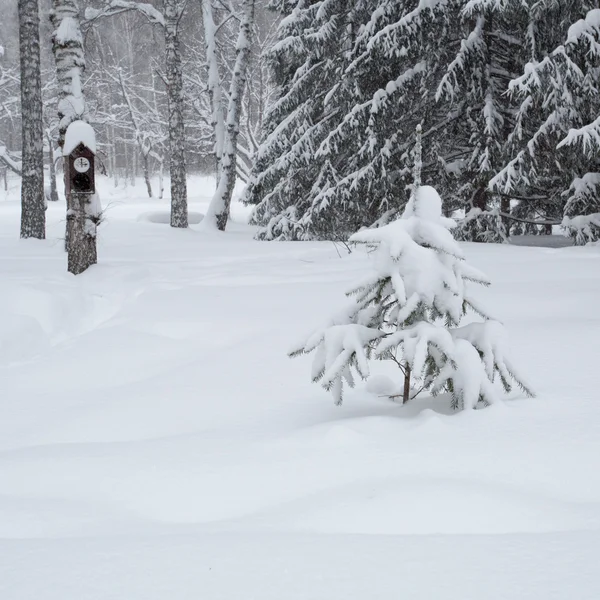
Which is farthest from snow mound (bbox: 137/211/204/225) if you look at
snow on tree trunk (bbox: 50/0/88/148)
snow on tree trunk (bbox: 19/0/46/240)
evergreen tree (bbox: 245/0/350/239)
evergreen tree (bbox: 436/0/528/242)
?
snow on tree trunk (bbox: 50/0/88/148)

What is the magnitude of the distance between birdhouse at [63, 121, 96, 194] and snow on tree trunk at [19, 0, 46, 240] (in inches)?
159

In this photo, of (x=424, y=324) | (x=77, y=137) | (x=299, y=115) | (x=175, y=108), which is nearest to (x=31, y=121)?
(x=175, y=108)

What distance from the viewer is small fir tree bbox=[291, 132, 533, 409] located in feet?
7.52

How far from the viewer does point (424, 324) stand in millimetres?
2322

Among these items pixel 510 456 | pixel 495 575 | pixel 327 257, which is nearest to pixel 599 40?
pixel 327 257

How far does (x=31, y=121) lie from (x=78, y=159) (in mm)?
4550

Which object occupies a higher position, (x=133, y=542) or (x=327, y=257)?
(x=327, y=257)

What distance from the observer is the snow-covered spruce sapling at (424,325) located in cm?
229

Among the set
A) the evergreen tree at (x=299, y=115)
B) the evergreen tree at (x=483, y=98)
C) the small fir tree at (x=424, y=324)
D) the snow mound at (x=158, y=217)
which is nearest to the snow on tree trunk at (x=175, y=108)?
the evergreen tree at (x=299, y=115)

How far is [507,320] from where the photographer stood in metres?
3.96

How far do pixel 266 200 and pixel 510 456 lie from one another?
11.6 m

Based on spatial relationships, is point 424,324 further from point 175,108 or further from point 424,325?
point 175,108

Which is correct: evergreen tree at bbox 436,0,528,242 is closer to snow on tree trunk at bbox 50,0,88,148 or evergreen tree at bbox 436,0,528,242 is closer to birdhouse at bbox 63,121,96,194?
snow on tree trunk at bbox 50,0,88,148

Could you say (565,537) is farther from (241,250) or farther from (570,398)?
(241,250)
